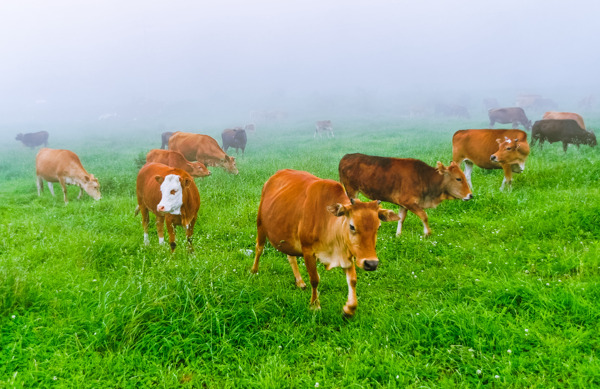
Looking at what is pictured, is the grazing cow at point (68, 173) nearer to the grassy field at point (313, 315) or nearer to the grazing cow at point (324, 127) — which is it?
the grassy field at point (313, 315)

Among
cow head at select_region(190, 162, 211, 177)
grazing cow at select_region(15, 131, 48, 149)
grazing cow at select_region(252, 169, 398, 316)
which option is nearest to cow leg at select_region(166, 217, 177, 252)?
grazing cow at select_region(252, 169, 398, 316)

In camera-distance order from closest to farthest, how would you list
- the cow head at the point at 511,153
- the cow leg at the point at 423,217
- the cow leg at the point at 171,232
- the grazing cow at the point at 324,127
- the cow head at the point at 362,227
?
the cow head at the point at 362,227, the cow leg at the point at 171,232, the cow leg at the point at 423,217, the cow head at the point at 511,153, the grazing cow at the point at 324,127

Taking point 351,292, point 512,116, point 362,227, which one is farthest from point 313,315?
point 512,116

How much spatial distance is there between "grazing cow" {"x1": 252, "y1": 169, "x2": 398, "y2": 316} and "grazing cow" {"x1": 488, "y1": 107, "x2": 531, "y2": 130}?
37163mm

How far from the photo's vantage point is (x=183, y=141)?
564 inches

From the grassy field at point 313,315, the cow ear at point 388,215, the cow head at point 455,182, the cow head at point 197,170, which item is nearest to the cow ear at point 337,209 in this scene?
the cow ear at point 388,215

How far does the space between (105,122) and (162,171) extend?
7347 cm

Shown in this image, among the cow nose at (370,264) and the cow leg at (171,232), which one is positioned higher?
the cow nose at (370,264)

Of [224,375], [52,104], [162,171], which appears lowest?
[224,375]

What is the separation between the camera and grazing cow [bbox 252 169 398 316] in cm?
342

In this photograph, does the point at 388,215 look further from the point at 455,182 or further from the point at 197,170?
the point at 197,170

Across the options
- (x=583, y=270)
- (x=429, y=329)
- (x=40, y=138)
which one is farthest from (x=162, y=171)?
(x=40, y=138)

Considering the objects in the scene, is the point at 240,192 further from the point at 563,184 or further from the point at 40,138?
the point at 40,138

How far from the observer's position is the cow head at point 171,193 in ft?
18.9
